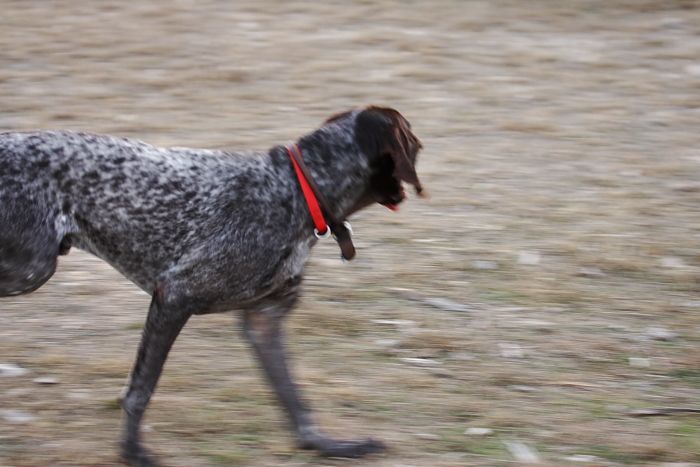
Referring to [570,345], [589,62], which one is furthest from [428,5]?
[570,345]

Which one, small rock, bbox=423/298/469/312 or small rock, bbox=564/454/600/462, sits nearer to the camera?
small rock, bbox=564/454/600/462

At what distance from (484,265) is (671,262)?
1130mm

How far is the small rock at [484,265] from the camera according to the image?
6.91m

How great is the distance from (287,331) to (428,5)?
6560mm

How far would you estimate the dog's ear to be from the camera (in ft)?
15.5

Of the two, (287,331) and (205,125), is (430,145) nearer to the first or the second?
(205,125)

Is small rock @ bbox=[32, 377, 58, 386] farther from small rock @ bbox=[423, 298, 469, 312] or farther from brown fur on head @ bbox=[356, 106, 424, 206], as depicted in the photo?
small rock @ bbox=[423, 298, 469, 312]

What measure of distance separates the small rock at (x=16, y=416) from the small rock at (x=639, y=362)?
292 cm

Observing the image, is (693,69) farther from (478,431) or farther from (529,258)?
(478,431)

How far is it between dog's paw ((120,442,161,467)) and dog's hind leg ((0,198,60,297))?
768 mm

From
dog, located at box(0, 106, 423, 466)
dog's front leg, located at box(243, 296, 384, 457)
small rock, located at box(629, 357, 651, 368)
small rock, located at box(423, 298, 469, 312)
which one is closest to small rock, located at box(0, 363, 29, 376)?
dog, located at box(0, 106, 423, 466)

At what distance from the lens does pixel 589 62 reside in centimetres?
1050

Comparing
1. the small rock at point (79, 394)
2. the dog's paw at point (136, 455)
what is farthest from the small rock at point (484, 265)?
the dog's paw at point (136, 455)

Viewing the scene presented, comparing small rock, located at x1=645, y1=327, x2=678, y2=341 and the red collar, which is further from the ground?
the red collar
